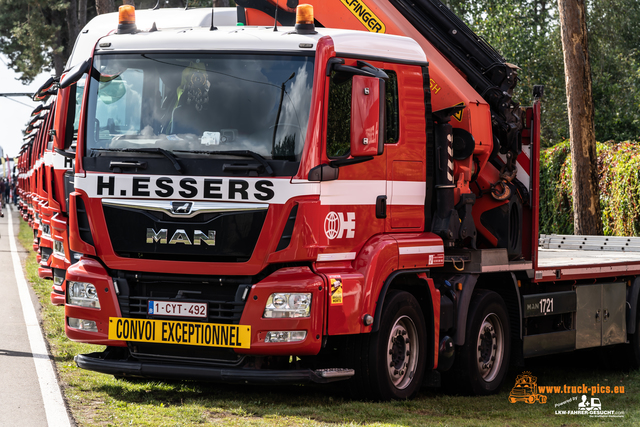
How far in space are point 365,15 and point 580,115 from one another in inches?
325

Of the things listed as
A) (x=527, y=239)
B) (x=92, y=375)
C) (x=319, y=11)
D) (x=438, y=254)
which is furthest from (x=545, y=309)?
(x=92, y=375)

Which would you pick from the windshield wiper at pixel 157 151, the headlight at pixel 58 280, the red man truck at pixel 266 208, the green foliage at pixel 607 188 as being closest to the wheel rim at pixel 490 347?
the red man truck at pixel 266 208

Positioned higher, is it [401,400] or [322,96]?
[322,96]

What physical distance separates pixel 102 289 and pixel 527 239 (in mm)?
4358

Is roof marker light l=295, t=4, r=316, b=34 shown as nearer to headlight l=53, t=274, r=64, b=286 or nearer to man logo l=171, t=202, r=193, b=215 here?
man logo l=171, t=202, r=193, b=215

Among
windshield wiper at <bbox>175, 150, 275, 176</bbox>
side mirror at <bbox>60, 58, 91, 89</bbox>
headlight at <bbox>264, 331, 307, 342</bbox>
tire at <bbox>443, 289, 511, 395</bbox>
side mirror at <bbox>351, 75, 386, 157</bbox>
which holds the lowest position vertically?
tire at <bbox>443, 289, 511, 395</bbox>

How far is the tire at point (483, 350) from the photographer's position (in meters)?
8.51

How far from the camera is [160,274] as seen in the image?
7.26 metres

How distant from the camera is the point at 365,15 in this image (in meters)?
8.85

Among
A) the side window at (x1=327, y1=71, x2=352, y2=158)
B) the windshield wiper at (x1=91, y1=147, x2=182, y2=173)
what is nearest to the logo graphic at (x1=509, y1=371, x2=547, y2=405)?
the side window at (x1=327, y1=71, x2=352, y2=158)

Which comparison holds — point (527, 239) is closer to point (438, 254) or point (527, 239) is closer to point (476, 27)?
point (438, 254)

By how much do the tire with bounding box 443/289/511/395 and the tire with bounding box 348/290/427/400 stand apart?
0.67m

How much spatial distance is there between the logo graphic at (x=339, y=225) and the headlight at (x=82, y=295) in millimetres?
1950

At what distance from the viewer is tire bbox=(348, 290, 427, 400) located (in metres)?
7.47
